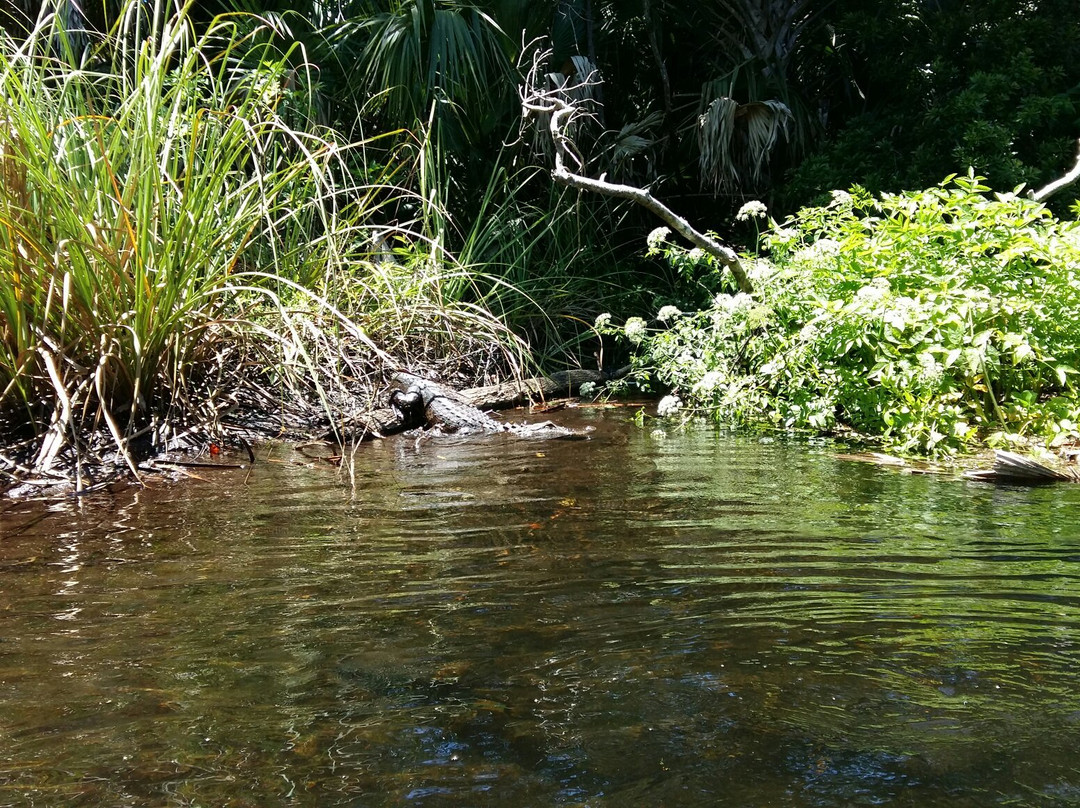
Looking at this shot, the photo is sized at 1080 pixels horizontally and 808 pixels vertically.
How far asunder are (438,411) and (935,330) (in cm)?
264

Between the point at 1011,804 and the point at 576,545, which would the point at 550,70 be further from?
the point at 1011,804

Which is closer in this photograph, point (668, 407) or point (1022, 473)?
point (1022, 473)

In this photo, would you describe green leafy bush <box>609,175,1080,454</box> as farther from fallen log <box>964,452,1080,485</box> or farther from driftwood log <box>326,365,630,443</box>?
driftwood log <box>326,365,630,443</box>

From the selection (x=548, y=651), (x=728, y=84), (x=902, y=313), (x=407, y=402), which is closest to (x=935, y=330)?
(x=902, y=313)

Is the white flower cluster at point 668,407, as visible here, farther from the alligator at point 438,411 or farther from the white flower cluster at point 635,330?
the alligator at point 438,411

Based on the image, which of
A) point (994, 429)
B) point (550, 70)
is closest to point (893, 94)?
point (550, 70)

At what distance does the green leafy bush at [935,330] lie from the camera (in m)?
4.22

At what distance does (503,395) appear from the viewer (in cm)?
616

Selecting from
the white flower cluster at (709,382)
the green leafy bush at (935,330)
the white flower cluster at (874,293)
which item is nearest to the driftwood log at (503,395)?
the white flower cluster at (709,382)

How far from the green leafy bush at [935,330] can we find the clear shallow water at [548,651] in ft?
2.99

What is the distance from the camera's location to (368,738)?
1586mm

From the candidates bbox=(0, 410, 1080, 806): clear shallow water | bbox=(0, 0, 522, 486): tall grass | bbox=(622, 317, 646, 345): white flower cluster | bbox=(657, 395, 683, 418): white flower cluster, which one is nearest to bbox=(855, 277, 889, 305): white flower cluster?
bbox=(0, 410, 1080, 806): clear shallow water

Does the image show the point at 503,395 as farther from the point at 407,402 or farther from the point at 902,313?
the point at 902,313

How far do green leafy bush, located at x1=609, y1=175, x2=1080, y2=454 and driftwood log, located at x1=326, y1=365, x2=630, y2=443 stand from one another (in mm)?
1517
